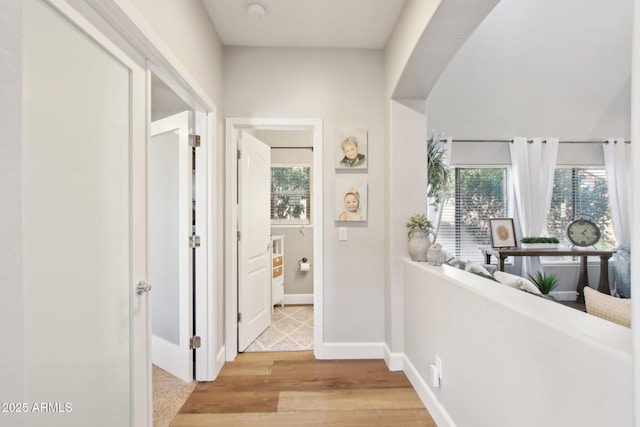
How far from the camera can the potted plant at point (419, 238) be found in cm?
215

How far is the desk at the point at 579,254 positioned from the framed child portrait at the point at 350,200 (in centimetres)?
229

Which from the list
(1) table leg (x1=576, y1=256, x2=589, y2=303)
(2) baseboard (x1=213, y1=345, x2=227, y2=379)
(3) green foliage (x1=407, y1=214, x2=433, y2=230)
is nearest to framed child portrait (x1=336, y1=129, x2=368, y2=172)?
(3) green foliage (x1=407, y1=214, x2=433, y2=230)

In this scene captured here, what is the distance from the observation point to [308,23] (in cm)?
219

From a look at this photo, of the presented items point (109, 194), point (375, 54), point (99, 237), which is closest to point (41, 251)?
point (99, 237)

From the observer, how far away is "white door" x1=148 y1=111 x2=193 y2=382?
83.3 inches

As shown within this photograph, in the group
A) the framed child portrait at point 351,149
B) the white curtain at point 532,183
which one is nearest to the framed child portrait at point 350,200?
the framed child portrait at point 351,149

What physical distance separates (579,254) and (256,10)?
4.62m

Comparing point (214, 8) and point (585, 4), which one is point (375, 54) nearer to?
point (214, 8)

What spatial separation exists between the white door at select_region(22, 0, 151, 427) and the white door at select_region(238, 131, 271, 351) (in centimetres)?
123

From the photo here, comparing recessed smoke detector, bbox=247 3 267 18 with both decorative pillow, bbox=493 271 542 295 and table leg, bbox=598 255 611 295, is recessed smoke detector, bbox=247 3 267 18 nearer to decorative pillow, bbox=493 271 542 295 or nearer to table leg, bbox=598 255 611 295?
decorative pillow, bbox=493 271 542 295

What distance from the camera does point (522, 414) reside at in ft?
3.39

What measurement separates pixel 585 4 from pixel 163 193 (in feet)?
16.6

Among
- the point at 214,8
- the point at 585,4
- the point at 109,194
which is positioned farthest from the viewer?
the point at 585,4

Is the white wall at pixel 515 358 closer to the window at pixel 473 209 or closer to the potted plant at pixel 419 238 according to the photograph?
the potted plant at pixel 419 238
